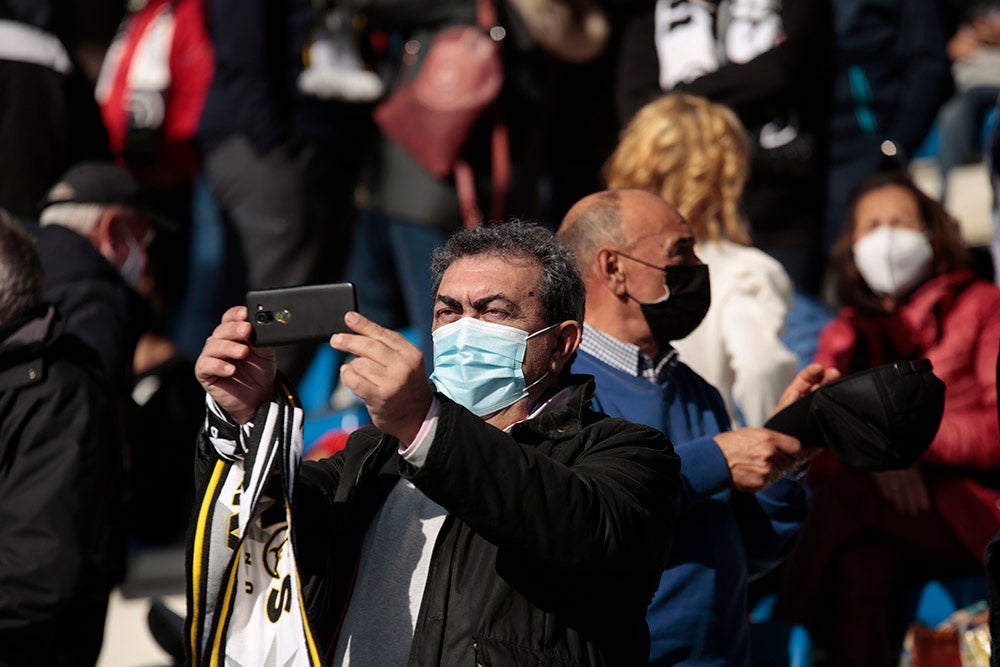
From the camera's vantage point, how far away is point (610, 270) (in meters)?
4.13

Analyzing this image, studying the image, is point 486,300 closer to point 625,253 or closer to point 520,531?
point 520,531

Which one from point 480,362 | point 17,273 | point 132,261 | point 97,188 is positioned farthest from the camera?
point 132,261

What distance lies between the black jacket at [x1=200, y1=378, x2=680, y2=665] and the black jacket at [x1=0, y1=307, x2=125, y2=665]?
1.18 meters

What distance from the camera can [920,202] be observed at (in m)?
5.71

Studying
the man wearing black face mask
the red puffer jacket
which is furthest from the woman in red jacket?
the man wearing black face mask

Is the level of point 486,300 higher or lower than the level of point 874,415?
higher

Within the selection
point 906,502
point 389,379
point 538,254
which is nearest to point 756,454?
point 538,254

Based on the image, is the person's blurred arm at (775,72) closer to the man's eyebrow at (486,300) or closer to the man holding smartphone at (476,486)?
the man holding smartphone at (476,486)

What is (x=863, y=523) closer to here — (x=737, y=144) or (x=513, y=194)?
(x=737, y=144)

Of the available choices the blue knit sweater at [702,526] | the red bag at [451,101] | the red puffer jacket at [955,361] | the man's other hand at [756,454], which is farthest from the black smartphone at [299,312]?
the red bag at [451,101]

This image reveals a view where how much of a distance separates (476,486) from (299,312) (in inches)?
17.6

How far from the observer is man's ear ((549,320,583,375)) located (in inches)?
129

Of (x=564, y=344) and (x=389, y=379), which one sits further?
(x=564, y=344)

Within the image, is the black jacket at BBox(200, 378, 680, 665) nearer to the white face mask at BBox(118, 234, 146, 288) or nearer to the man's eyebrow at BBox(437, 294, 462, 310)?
the man's eyebrow at BBox(437, 294, 462, 310)
